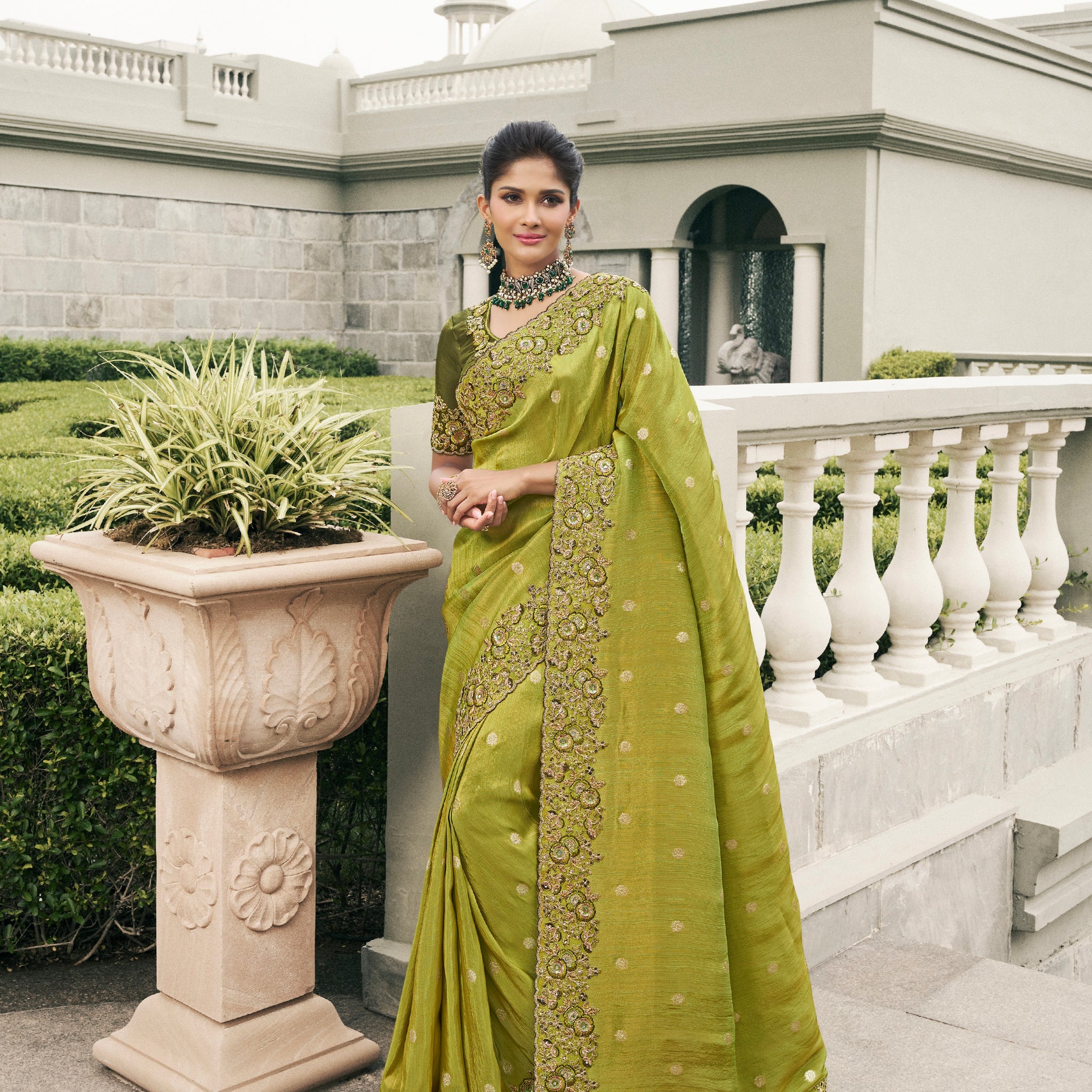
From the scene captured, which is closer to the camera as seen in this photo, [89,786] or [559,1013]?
[559,1013]

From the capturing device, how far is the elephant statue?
1653 centimetres

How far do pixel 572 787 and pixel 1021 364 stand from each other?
43.5 ft

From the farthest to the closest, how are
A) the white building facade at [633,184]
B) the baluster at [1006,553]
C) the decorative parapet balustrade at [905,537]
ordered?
1. the white building facade at [633,184]
2. the baluster at [1006,553]
3. the decorative parapet balustrade at [905,537]

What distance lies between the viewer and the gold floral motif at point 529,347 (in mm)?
2297

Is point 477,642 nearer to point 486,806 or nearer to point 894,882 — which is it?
point 486,806

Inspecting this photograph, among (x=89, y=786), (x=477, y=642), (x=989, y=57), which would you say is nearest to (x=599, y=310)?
(x=477, y=642)

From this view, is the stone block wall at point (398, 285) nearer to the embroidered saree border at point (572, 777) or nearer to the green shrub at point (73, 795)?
the green shrub at point (73, 795)

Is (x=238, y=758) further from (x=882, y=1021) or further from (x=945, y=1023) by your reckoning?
(x=945, y=1023)

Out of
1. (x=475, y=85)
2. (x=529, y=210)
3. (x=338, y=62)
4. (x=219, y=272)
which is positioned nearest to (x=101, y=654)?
(x=529, y=210)

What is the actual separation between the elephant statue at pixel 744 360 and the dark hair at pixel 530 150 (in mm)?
14144

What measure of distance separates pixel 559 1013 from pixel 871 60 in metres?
14.3

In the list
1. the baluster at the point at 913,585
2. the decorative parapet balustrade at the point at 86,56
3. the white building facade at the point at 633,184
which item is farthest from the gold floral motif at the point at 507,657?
the decorative parapet balustrade at the point at 86,56

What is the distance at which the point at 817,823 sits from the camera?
3.38 metres

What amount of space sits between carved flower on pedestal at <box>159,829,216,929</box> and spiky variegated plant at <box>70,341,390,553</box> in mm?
637
